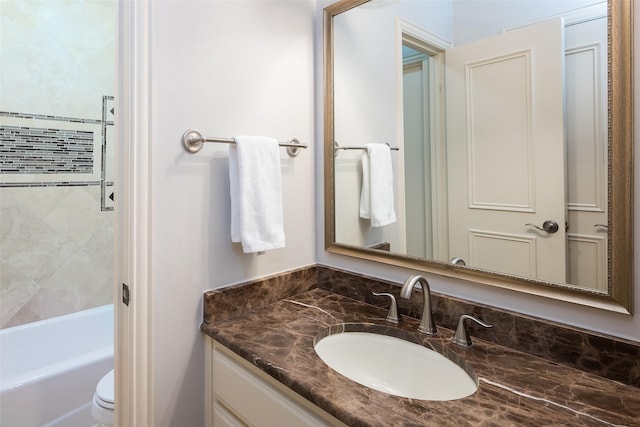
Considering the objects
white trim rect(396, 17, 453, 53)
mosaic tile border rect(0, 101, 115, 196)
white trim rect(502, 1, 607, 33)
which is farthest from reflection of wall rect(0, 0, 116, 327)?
white trim rect(502, 1, 607, 33)

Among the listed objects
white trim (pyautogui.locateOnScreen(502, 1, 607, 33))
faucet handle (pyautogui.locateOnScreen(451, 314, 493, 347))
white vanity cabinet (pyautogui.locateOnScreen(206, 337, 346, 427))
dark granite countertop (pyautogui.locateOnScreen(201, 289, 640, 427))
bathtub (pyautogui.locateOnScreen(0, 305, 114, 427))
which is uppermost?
white trim (pyautogui.locateOnScreen(502, 1, 607, 33))

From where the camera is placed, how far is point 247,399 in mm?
962

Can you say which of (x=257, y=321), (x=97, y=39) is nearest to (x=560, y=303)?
(x=257, y=321)

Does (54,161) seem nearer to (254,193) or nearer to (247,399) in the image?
(254,193)

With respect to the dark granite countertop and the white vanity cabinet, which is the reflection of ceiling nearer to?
the dark granite countertop

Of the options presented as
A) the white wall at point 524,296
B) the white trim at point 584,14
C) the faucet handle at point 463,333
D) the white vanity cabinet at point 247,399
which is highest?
the white trim at point 584,14

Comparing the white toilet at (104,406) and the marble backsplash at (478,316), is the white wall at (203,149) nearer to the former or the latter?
the marble backsplash at (478,316)

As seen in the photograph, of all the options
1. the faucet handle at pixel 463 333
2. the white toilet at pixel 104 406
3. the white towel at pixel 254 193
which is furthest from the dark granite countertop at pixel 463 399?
the white toilet at pixel 104 406

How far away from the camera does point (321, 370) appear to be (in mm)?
842

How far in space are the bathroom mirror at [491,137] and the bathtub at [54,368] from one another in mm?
1456

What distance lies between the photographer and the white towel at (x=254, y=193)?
44.1 inches

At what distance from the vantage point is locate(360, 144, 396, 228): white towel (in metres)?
1.32

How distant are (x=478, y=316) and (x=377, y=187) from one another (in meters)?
0.58

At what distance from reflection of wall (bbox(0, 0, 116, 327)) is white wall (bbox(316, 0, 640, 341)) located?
1.58m
